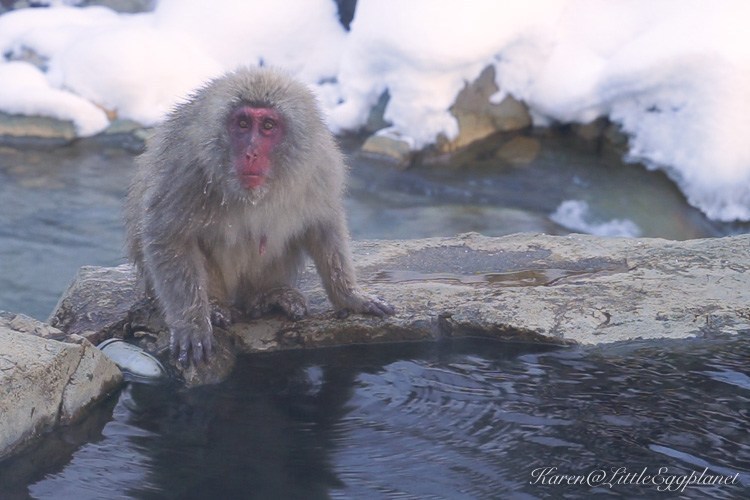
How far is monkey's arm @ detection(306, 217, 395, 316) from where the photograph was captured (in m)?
3.94

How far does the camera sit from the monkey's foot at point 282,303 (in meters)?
3.94

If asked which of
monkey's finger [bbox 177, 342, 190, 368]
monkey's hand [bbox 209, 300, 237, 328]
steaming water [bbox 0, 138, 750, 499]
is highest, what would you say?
monkey's hand [bbox 209, 300, 237, 328]

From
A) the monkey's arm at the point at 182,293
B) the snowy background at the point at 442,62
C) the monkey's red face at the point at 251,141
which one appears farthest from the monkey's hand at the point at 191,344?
the snowy background at the point at 442,62

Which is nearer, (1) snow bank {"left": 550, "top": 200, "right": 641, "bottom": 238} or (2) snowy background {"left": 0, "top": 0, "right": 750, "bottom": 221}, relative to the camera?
(1) snow bank {"left": 550, "top": 200, "right": 641, "bottom": 238}

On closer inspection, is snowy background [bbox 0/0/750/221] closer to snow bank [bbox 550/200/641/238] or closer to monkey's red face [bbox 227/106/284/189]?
snow bank [bbox 550/200/641/238]

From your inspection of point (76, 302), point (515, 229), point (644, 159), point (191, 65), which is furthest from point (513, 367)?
point (191, 65)

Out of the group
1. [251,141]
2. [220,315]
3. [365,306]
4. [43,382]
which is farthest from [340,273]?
[43,382]

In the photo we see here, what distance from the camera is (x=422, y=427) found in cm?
320

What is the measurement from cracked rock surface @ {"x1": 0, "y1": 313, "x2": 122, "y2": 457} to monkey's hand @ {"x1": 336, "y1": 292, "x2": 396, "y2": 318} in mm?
961

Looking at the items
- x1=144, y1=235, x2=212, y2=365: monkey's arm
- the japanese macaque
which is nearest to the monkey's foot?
the japanese macaque

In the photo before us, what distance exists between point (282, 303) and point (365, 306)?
32 cm

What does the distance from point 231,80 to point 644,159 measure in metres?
5.10

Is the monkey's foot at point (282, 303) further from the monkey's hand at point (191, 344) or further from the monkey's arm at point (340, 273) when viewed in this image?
the monkey's hand at point (191, 344)

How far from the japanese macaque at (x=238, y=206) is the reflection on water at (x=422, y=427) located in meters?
0.29
